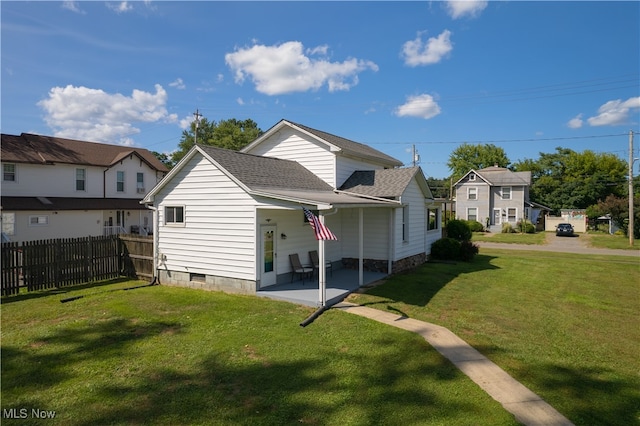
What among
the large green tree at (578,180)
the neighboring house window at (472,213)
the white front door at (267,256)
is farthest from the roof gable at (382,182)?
the large green tree at (578,180)

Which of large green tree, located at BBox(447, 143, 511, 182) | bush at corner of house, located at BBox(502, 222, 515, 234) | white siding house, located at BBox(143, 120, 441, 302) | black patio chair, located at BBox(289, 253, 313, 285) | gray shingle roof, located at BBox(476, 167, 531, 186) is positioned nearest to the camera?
white siding house, located at BBox(143, 120, 441, 302)

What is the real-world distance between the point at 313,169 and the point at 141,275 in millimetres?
8032

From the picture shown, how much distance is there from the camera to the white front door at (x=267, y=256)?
1156 centimetres

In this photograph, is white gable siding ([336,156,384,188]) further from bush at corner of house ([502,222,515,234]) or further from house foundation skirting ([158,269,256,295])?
bush at corner of house ([502,222,515,234])

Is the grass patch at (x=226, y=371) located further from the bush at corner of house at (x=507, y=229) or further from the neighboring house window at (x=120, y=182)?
the bush at corner of house at (x=507, y=229)

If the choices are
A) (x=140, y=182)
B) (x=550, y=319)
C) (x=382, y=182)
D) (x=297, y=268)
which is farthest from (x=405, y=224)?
(x=140, y=182)

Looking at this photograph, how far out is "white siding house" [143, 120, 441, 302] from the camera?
11500 millimetres

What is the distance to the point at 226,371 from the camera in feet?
20.4

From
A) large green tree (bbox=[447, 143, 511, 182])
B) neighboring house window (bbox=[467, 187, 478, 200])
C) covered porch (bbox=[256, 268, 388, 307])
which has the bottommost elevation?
covered porch (bbox=[256, 268, 388, 307])

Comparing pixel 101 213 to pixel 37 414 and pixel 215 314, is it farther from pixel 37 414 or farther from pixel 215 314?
pixel 37 414

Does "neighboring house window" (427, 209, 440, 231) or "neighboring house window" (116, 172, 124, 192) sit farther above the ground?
"neighboring house window" (116, 172, 124, 192)

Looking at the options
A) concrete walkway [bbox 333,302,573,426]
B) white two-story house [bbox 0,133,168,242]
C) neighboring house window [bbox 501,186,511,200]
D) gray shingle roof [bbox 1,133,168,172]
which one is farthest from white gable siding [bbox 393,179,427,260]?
neighboring house window [bbox 501,186,511,200]

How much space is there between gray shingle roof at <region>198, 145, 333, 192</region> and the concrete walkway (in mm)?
5503

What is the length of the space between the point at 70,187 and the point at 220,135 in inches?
1162
